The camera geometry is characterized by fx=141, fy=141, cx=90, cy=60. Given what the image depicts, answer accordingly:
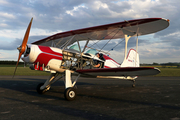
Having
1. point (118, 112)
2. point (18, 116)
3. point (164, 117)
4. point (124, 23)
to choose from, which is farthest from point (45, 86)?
point (164, 117)

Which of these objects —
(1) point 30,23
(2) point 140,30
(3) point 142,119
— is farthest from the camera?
(2) point 140,30

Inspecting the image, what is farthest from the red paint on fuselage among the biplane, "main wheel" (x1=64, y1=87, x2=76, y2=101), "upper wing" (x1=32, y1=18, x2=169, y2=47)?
"main wheel" (x1=64, y1=87, x2=76, y2=101)

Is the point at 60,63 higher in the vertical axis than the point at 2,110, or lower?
higher

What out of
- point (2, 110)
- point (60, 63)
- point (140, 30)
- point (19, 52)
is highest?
point (140, 30)

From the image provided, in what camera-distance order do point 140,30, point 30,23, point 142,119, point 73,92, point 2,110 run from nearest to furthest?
point 142,119, point 2,110, point 73,92, point 30,23, point 140,30

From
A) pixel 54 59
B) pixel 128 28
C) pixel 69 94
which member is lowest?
pixel 69 94

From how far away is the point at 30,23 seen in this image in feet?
21.5

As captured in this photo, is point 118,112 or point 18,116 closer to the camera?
point 18,116

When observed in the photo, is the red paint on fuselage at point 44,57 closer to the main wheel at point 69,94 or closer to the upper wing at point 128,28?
the upper wing at point 128,28

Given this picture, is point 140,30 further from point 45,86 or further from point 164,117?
point 45,86

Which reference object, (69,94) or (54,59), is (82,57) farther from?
(69,94)

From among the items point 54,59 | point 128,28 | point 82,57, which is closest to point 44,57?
point 54,59

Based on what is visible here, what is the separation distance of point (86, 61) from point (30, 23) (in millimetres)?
3238

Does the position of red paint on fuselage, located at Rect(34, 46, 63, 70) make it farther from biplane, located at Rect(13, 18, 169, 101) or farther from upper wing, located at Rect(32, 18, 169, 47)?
upper wing, located at Rect(32, 18, 169, 47)
